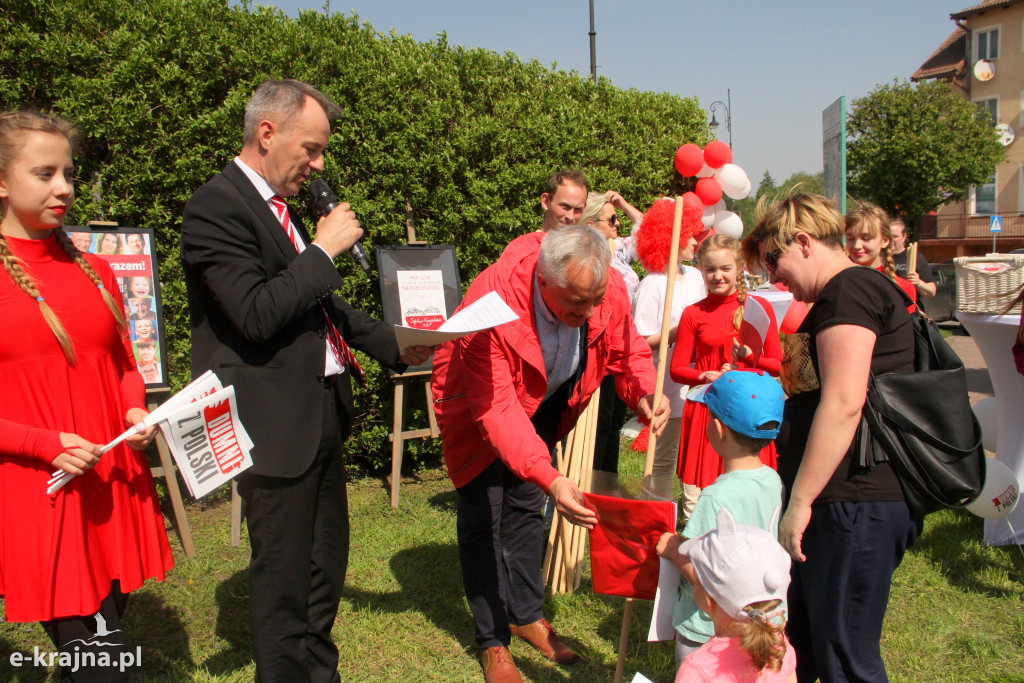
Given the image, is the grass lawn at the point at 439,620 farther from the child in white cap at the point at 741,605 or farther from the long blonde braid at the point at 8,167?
the long blonde braid at the point at 8,167

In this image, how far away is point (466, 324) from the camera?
2.30m

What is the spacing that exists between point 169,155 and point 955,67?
44.4 metres

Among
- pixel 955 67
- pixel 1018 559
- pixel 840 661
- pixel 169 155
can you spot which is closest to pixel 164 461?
pixel 169 155

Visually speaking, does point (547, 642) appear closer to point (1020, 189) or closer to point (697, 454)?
point (697, 454)

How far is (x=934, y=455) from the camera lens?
2.14m

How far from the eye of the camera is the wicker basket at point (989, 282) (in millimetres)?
4227

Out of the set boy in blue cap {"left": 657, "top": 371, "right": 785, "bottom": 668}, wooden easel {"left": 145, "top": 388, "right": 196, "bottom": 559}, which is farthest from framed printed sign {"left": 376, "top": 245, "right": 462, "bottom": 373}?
boy in blue cap {"left": 657, "top": 371, "right": 785, "bottom": 668}

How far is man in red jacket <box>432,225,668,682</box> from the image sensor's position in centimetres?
250

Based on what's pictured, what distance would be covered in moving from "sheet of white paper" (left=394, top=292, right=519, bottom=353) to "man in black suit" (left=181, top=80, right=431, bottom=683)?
0.89 ft

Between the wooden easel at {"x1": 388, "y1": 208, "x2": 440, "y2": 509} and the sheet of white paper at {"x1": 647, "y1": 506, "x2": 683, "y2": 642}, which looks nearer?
the sheet of white paper at {"x1": 647, "y1": 506, "x2": 683, "y2": 642}

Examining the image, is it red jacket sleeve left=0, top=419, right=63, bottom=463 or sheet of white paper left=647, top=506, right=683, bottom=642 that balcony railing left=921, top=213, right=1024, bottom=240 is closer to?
sheet of white paper left=647, top=506, right=683, bottom=642

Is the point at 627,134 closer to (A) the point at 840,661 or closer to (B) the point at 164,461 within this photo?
(B) the point at 164,461

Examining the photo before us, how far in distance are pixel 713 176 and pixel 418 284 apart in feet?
13.2

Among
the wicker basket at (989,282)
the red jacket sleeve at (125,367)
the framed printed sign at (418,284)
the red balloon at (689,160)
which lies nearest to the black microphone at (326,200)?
the red jacket sleeve at (125,367)
